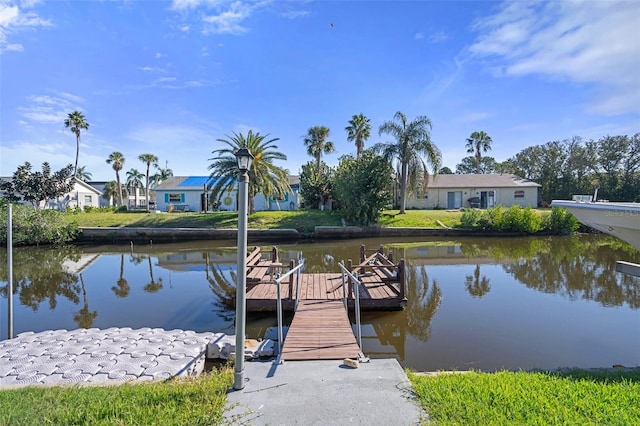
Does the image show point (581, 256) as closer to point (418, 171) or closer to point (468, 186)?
point (418, 171)

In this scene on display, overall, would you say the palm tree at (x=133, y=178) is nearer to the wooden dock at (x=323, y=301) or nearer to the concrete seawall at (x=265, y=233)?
the concrete seawall at (x=265, y=233)

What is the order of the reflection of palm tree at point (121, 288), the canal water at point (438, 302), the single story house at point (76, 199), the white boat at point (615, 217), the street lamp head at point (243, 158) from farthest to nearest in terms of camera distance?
the single story house at point (76, 199), the reflection of palm tree at point (121, 288), the white boat at point (615, 217), the canal water at point (438, 302), the street lamp head at point (243, 158)

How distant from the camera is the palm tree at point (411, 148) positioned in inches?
975

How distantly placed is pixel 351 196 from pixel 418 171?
5.45 m

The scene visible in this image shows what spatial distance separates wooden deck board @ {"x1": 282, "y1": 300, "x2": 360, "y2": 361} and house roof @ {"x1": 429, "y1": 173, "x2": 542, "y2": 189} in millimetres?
26216

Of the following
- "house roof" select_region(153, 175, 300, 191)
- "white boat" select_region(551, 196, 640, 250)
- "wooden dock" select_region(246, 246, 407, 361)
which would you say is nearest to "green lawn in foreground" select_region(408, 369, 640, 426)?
"wooden dock" select_region(246, 246, 407, 361)

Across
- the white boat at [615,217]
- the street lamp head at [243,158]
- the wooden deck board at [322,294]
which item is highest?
the street lamp head at [243,158]

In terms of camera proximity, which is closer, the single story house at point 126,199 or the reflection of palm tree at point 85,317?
the reflection of palm tree at point 85,317

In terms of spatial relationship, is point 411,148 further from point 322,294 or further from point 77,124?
point 77,124

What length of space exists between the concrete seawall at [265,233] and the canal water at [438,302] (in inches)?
218

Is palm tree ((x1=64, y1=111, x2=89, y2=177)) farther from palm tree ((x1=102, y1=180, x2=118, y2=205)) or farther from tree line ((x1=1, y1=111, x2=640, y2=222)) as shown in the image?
palm tree ((x1=102, y1=180, x2=118, y2=205))

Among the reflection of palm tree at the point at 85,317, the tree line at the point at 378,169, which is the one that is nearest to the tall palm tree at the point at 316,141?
the tree line at the point at 378,169

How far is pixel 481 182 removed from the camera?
32.0m

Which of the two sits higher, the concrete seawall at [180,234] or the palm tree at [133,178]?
the palm tree at [133,178]
